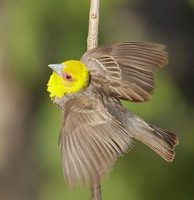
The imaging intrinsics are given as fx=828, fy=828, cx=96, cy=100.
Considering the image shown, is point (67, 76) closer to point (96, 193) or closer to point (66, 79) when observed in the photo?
point (66, 79)

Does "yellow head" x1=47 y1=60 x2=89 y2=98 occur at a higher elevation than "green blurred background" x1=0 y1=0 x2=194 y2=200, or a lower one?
higher

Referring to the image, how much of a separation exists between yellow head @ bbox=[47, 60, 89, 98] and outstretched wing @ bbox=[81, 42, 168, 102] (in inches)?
2.6

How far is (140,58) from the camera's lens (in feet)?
7.39

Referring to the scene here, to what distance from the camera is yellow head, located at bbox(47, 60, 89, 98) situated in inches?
82.8

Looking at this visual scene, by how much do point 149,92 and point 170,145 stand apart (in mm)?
151

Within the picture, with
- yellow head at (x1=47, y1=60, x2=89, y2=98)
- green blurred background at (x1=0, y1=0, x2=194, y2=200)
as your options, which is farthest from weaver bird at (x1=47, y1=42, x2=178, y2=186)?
green blurred background at (x1=0, y1=0, x2=194, y2=200)

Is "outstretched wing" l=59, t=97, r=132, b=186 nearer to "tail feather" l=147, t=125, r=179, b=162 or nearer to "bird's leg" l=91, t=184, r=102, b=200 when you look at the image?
"bird's leg" l=91, t=184, r=102, b=200

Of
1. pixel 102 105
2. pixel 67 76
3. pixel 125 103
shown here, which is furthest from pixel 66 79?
pixel 125 103

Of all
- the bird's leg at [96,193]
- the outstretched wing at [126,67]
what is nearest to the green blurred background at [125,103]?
the outstretched wing at [126,67]

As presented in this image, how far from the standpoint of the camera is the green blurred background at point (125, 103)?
359cm

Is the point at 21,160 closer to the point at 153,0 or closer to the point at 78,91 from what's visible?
the point at 153,0

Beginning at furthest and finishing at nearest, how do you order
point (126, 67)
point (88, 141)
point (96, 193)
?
point (126, 67) → point (88, 141) → point (96, 193)

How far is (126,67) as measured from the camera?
2287 millimetres

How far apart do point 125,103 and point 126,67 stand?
1117 millimetres
